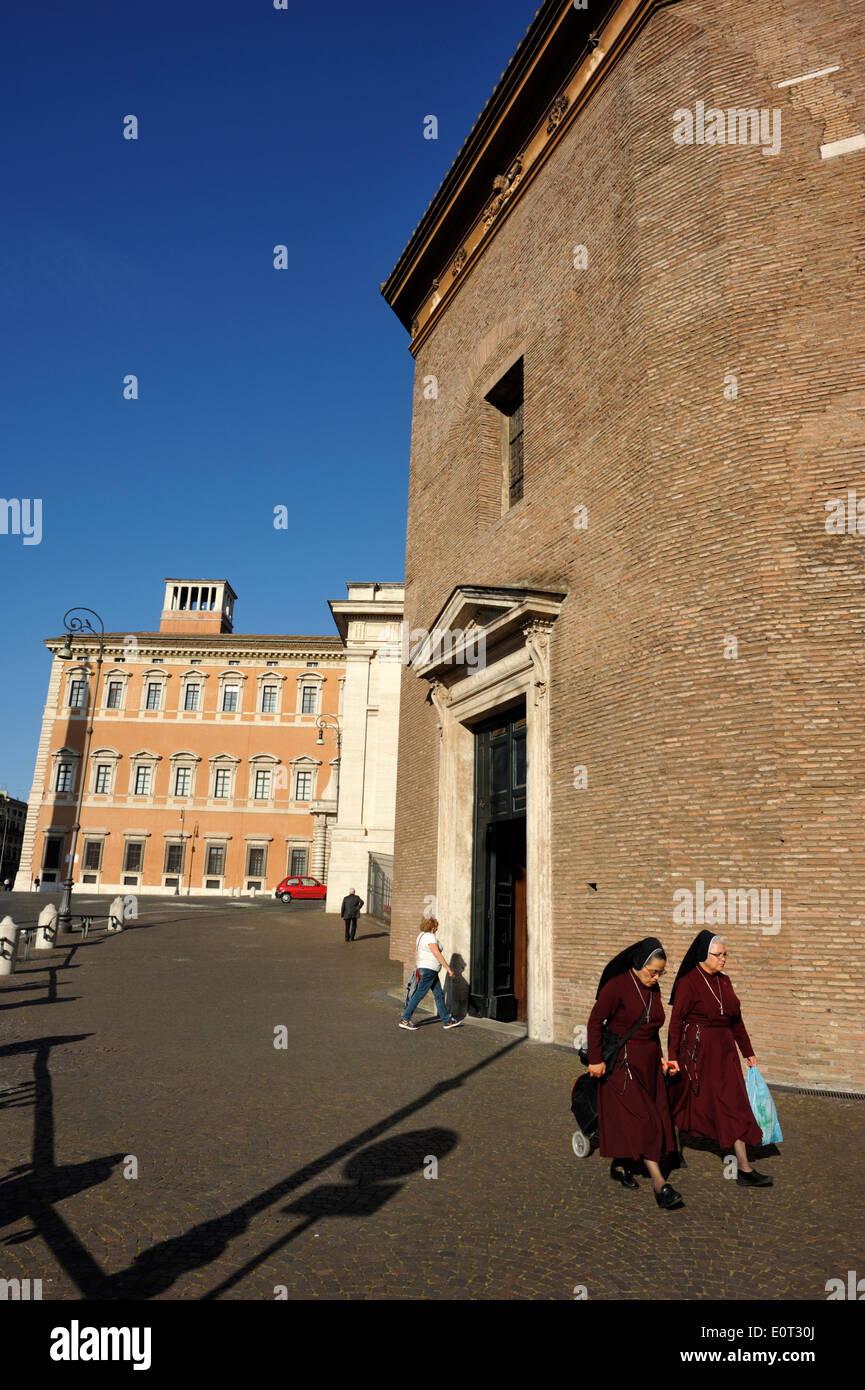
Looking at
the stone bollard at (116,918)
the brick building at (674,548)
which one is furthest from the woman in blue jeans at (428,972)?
the stone bollard at (116,918)

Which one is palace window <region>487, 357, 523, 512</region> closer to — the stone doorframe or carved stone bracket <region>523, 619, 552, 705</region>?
the stone doorframe

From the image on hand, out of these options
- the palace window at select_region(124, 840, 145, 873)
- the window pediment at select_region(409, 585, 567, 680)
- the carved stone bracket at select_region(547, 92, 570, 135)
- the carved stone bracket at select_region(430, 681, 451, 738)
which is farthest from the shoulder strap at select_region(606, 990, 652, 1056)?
the palace window at select_region(124, 840, 145, 873)

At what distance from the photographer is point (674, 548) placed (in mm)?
9602

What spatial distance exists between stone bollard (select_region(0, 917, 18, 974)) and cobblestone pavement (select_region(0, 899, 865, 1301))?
5.16 meters

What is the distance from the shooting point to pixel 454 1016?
1223cm

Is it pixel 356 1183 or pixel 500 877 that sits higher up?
pixel 500 877

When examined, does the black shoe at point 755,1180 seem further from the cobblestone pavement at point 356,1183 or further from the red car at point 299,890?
the red car at point 299,890

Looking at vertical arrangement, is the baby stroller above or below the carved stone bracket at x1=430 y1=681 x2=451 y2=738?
below

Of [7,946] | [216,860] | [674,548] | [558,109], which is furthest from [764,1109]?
[216,860]

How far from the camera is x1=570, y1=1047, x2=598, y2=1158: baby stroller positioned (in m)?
5.86

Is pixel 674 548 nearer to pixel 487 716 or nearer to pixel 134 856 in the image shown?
pixel 487 716

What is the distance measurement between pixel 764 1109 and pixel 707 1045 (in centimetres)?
51

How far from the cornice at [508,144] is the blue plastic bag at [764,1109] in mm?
12522

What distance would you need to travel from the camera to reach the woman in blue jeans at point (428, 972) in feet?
36.1
